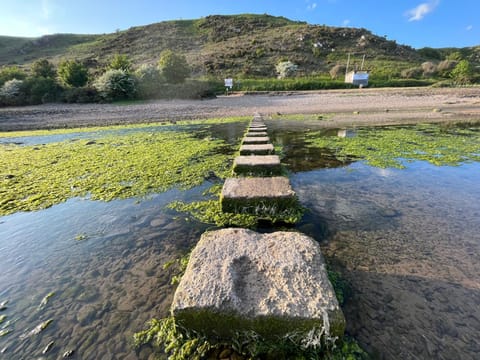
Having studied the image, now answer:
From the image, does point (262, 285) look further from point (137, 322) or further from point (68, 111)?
point (68, 111)

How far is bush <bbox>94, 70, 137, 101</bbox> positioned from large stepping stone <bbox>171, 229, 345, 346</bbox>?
23758 mm

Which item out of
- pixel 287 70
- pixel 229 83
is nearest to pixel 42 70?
pixel 229 83

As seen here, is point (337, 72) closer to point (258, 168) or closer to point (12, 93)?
point (258, 168)

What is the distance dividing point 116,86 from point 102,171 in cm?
1998

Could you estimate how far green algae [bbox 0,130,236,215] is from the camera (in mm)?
3574

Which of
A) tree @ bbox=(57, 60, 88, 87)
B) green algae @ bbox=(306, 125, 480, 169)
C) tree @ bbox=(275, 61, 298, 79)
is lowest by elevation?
green algae @ bbox=(306, 125, 480, 169)

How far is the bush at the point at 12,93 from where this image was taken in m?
19.9

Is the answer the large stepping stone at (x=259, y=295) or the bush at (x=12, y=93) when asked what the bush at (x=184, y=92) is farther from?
→ the large stepping stone at (x=259, y=295)

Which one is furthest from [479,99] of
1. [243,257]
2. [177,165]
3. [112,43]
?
[112,43]

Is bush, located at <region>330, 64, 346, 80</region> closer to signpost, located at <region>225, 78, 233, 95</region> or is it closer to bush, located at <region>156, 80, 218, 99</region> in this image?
signpost, located at <region>225, 78, 233, 95</region>

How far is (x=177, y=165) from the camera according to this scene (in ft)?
15.7

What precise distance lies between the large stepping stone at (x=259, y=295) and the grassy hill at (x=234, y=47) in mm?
34682

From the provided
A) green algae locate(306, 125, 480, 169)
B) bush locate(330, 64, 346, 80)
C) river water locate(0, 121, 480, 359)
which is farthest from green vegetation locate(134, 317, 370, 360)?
bush locate(330, 64, 346, 80)

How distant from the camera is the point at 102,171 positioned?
456 centimetres
